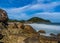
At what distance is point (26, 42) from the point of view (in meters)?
13.3

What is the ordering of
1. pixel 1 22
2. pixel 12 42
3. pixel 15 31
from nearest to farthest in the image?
pixel 12 42
pixel 15 31
pixel 1 22

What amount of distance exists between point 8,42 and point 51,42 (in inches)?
136

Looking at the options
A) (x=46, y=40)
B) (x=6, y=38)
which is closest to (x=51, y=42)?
(x=46, y=40)

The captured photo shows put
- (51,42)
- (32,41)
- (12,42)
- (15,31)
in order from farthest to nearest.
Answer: (15,31), (12,42), (51,42), (32,41)

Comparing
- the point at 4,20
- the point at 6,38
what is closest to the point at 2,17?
the point at 4,20

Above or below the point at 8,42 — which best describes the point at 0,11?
above

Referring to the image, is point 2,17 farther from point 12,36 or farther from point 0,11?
point 12,36

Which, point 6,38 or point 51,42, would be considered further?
point 6,38

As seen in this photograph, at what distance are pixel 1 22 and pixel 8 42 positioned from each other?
28.3 ft

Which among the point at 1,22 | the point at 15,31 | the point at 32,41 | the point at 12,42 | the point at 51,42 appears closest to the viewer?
the point at 32,41

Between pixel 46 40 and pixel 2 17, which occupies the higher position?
pixel 2 17

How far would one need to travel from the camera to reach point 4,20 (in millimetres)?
27500

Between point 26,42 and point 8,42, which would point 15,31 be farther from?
point 26,42

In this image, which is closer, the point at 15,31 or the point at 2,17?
the point at 15,31
